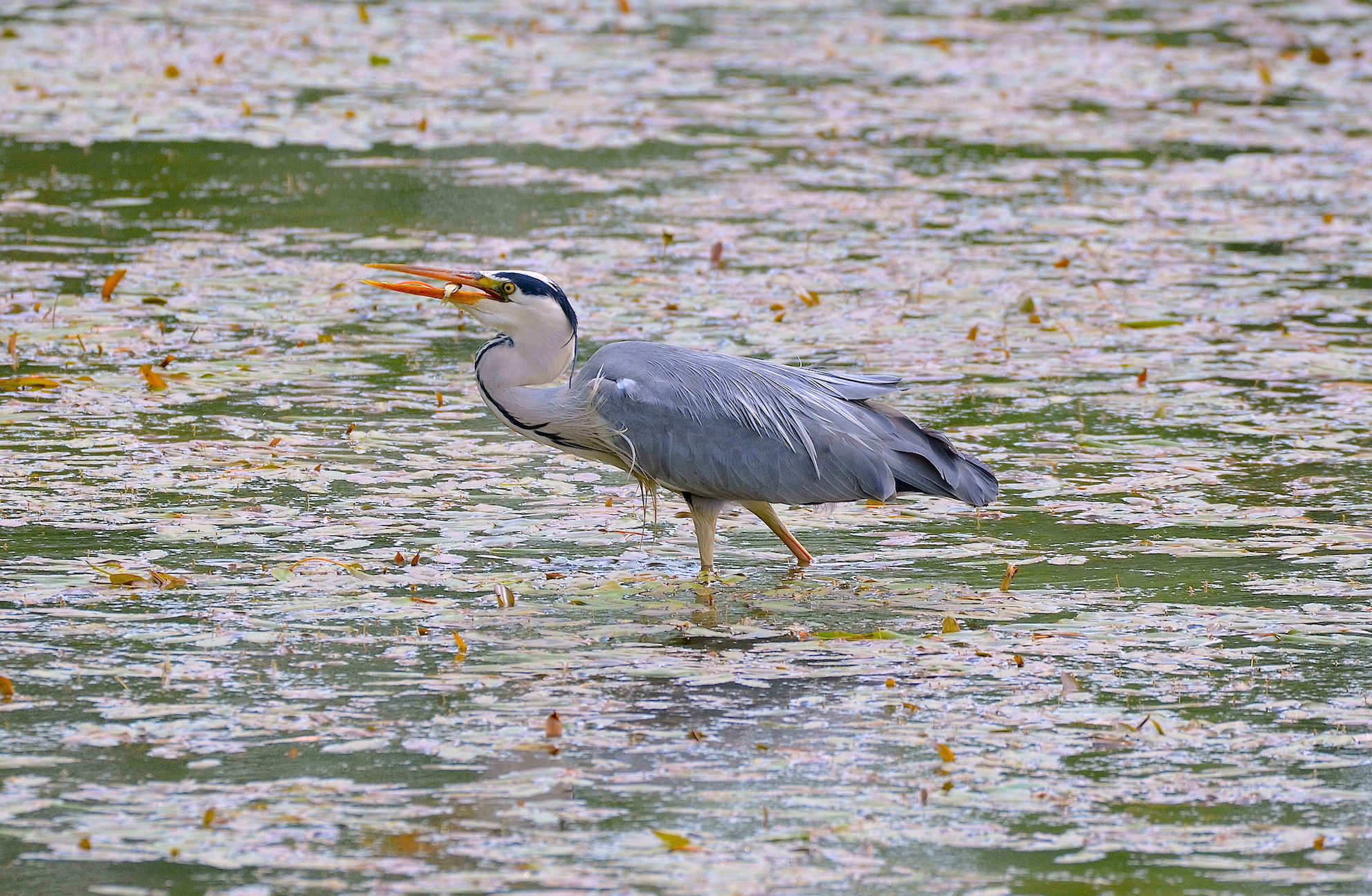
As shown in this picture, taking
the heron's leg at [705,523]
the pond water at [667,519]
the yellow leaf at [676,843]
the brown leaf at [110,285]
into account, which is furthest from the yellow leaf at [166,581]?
the brown leaf at [110,285]

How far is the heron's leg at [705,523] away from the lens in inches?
253

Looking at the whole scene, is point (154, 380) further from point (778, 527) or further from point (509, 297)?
point (778, 527)

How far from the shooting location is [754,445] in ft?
21.1

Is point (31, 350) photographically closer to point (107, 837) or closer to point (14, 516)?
point (14, 516)

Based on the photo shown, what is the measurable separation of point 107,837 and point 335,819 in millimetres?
504

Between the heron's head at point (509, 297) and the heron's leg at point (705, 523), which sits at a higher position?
the heron's head at point (509, 297)

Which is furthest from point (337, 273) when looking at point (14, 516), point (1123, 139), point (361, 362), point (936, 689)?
point (1123, 139)

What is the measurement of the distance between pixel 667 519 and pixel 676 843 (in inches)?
121

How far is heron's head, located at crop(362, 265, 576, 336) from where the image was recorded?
21.2 feet

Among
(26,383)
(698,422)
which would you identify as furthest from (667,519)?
(26,383)

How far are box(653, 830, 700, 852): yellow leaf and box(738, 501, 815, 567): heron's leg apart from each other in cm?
230

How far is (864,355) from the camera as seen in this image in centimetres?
916

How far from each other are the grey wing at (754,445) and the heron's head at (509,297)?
0.23 metres

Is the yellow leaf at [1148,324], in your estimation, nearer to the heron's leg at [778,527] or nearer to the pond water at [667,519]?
the pond water at [667,519]
